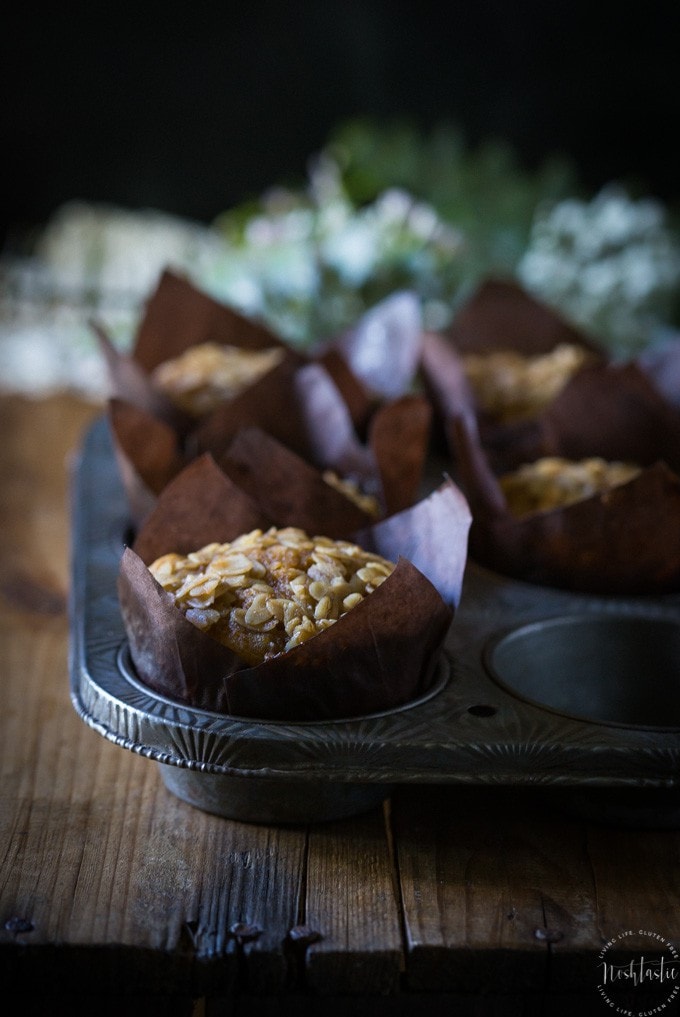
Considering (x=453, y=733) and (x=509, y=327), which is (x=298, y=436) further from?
(x=453, y=733)

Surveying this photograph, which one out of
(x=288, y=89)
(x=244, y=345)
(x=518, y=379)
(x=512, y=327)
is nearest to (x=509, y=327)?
(x=512, y=327)

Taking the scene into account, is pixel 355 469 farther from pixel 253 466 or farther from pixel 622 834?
pixel 622 834

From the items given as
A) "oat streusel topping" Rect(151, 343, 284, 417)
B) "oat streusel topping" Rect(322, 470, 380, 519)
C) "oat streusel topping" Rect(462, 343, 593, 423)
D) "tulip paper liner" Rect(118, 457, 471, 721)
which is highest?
"tulip paper liner" Rect(118, 457, 471, 721)

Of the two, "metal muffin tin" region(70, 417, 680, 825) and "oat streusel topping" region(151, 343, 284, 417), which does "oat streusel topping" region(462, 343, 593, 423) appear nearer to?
"oat streusel topping" region(151, 343, 284, 417)

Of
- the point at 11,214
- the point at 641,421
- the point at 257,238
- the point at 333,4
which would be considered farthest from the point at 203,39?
the point at 641,421

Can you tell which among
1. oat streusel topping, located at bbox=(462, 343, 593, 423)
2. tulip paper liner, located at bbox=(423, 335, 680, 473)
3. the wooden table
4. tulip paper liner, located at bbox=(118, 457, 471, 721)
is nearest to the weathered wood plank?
the wooden table

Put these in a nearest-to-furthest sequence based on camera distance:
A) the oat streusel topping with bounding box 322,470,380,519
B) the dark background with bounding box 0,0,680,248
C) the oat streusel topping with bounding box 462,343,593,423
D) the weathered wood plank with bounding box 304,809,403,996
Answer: the weathered wood plank with bounding box 304,809,403,996 → the oat streusel topping with bounding box 322,470,380,519 → the oat streusel topping with bounding box 462,343,593,423 → the dark background with bounding box 0,0,680,248

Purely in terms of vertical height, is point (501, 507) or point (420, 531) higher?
point (420, 531)
